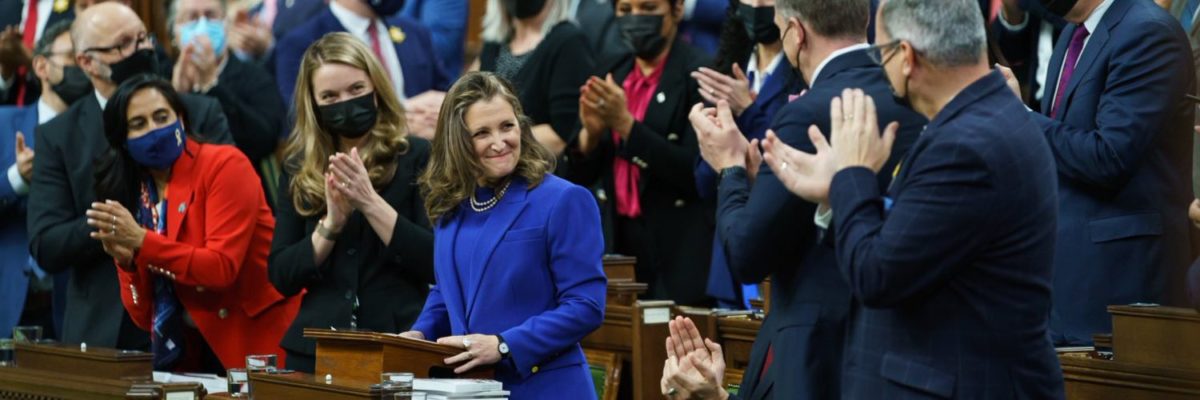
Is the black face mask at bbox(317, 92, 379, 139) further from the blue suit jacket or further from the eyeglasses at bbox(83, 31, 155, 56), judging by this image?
the blue suit jacket

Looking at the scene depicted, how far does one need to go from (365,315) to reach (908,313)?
6.72ft

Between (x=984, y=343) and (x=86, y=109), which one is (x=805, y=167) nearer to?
(x=984, y=343)

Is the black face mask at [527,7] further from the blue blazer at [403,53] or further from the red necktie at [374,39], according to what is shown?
the red necktie at [374,39]

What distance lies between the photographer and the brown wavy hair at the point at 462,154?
12.4 feet

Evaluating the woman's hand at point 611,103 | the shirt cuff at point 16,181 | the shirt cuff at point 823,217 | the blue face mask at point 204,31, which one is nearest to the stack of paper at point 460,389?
the shirt cuff at point 823,217

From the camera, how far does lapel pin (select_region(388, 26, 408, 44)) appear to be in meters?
6.67

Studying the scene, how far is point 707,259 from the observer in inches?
227

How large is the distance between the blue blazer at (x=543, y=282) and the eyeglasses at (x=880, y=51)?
93 cm

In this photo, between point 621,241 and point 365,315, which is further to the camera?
point 621,241

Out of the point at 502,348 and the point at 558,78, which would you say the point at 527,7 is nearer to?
the point at 558,78

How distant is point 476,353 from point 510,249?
246 millimetres

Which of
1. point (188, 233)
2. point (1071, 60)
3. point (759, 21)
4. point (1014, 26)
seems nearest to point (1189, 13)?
point (1071, 60)

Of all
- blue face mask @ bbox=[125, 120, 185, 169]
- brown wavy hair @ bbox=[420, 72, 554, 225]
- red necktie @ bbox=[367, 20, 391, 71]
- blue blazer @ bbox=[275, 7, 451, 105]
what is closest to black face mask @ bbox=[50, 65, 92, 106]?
blue blazer @ bbox=[275, 7, 451, 105]

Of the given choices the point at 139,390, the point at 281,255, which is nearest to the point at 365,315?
the point at 281,255
